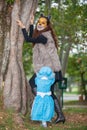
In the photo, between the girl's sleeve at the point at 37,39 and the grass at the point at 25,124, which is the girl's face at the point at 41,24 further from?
the grass at the point at 25,124

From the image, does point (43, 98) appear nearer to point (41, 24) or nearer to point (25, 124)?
point (25, 124)

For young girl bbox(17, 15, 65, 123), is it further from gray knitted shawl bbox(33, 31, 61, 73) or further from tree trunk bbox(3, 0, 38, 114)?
tree trunk bbox(3, 0, 38, 114)

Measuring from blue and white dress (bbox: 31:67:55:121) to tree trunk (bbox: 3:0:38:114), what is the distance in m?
0.76

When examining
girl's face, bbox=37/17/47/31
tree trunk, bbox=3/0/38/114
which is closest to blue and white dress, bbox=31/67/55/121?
tree trunk, bbox=3/0/38/114

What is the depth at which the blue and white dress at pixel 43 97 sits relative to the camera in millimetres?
9641

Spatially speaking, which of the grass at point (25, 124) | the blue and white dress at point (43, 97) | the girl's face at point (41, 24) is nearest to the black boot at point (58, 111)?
the grass at point (25, 124)

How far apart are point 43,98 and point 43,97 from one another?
23mm

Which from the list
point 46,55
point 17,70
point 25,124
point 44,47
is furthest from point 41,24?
point 25,124

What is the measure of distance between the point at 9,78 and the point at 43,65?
100cm

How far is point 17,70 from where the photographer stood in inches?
409


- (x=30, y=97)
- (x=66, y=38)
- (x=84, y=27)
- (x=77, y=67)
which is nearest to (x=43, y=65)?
(x=30, y=97)

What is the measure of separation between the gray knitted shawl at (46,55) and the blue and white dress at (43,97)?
0.74 feet

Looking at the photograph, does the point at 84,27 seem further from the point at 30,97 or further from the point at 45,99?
the point at 45,99

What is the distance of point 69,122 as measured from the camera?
10664mm
